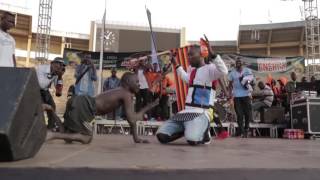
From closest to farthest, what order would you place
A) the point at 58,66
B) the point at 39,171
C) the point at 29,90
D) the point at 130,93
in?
the point at 39,171
the point at 29,90
the point at 130,93
the point at 58,66

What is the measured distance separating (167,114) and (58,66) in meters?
5.35

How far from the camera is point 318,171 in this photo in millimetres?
2689

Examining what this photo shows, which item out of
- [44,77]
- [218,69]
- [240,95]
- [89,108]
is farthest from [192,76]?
[240,95]

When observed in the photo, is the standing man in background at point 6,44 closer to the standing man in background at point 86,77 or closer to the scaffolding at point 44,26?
the standing man in background at point 86,77

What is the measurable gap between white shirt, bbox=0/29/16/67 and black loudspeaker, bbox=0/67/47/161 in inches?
102

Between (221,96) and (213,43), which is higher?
(213,43)

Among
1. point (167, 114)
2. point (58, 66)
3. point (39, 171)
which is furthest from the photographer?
point (167, 114)

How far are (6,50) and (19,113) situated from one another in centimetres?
302

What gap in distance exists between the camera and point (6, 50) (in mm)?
5379

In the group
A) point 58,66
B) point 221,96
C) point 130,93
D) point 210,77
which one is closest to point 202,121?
point 210,77

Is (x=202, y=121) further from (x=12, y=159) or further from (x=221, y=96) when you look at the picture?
(x=221, y=96)

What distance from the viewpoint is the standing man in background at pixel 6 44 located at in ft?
17.5

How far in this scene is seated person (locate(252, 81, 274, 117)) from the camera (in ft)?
39.7

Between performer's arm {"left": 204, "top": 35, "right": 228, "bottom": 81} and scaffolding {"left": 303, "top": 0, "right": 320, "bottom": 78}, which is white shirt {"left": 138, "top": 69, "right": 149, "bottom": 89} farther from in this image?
scaffolding {"left": 303, "top": 0, "right": 320, "bottom": 78}
